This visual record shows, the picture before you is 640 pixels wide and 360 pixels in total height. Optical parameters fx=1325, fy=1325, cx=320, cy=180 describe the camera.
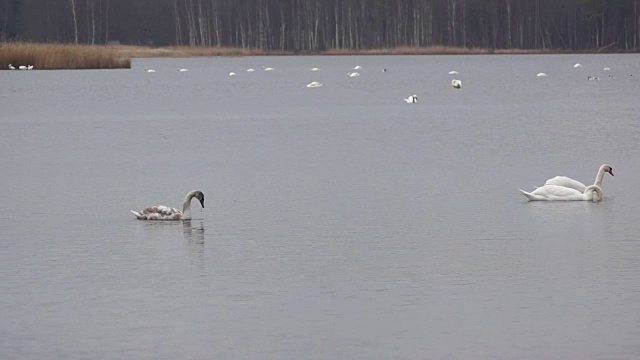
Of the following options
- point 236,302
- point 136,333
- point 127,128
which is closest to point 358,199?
point 236,302

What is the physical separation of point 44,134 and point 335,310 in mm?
20312

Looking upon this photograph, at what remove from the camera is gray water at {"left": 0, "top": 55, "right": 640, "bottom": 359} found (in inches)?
362

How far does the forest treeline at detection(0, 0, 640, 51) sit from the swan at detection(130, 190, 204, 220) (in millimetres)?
89089

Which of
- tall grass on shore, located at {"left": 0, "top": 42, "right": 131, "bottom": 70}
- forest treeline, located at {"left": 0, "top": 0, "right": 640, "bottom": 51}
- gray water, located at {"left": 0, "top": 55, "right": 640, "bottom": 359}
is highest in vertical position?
forest treeline, located at {"left": 0, "top": 0, "right": 640, "bottom": 51}

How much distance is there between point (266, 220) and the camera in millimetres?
14727

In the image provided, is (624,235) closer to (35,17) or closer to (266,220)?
(266,220)

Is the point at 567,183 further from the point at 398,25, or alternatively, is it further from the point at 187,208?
the point at 398,25

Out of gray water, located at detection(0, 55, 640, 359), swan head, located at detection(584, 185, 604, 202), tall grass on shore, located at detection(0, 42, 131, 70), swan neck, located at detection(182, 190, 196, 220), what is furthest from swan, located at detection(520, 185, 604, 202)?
tall grass on shore, located at detection(0, 42, 131, 70)

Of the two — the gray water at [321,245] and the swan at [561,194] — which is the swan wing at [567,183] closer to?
the swan at [561,194]

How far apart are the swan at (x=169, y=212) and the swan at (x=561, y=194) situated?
4.08 meters

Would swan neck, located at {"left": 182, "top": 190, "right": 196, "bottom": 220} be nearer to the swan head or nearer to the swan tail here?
the swan tail

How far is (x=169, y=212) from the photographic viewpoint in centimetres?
1480

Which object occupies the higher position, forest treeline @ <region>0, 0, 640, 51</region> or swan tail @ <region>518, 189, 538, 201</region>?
forest treeline @ <region>0, 0, 640, 51</region>

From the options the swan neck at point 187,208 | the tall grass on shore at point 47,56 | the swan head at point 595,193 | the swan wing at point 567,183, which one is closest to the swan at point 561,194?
the swan head at point 595,193
